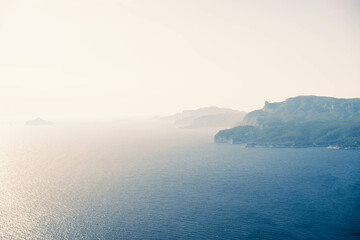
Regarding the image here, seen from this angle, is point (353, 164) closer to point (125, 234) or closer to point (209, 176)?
point (209, 176)

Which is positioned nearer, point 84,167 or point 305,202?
point 305,202

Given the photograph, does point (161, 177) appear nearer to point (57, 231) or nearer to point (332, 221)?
point (57, 231)

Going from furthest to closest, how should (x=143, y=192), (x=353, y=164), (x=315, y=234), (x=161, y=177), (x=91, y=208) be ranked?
(x=353, y=164), (x=161, y=177), (x=143, y=192), (x=91, y=208), (x=315, y=234)

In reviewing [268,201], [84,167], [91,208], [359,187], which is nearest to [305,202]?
[268,201]

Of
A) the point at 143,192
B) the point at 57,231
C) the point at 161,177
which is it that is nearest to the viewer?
the point at 57,231

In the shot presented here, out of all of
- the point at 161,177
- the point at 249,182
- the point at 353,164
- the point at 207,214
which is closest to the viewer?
the point at 207,214

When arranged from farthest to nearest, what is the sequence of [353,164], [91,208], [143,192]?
[353,164] → [143,192] → [91,208]

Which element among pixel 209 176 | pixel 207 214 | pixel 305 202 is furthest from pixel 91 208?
pixel 305 202

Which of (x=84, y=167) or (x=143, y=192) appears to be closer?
(x=143, y=192)
